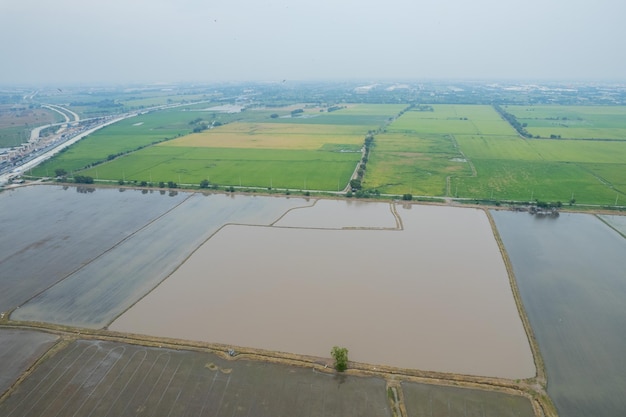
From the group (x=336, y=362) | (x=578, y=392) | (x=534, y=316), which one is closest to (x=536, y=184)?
(x=534, y=316)

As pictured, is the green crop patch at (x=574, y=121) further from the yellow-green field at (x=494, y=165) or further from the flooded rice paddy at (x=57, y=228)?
the flooded rice paddy at (x=57, y=228)

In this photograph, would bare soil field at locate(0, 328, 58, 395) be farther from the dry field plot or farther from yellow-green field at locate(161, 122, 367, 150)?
yellow-green field at locate(161, 122, 367, 150)

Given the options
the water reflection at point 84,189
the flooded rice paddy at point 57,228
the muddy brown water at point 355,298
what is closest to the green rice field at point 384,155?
the water reflection at point 84,189

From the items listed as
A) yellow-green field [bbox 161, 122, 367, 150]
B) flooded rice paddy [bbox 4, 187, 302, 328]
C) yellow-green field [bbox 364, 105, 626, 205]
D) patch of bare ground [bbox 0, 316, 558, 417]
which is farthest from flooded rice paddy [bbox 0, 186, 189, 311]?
yellow-green field [bbox 161, 122, 367, 150]

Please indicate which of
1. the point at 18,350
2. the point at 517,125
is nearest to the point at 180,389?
the point at 18,350

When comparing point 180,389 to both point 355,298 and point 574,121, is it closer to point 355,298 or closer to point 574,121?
point 355,298

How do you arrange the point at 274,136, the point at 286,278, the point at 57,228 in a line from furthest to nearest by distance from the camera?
the point at 274,136
the point at 57,228
the point at 286,278
